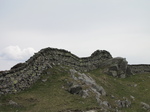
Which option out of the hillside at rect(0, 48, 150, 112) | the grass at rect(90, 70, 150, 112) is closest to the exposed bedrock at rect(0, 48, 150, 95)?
the hillside at rect(0, 48, 150, 112)

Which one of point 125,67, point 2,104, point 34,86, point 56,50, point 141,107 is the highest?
point 56,50

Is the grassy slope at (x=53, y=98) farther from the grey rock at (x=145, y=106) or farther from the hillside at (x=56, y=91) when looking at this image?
the grey rock at (x=145, y=106)

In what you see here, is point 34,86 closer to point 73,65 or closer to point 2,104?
point 2,104

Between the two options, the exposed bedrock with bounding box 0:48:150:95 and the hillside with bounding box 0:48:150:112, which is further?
the exposed bedrock with bounding box 0:48:150:95

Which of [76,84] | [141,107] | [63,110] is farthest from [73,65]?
[63,110]

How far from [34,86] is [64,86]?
11.9ft

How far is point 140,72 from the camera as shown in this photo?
48.2 meters

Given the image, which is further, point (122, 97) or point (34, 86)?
point (122, 97)

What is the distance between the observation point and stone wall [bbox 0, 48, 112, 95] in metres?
19.9

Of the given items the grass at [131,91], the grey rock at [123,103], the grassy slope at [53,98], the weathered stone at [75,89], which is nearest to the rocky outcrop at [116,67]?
the grass at [131,91]

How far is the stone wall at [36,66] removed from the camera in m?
19.9

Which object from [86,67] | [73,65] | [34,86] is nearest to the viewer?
[34,86]

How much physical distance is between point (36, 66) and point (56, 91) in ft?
16.6

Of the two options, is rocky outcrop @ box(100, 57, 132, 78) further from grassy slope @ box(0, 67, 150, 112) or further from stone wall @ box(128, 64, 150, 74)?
grassy slope @ box(0, 67, 150, 112)
